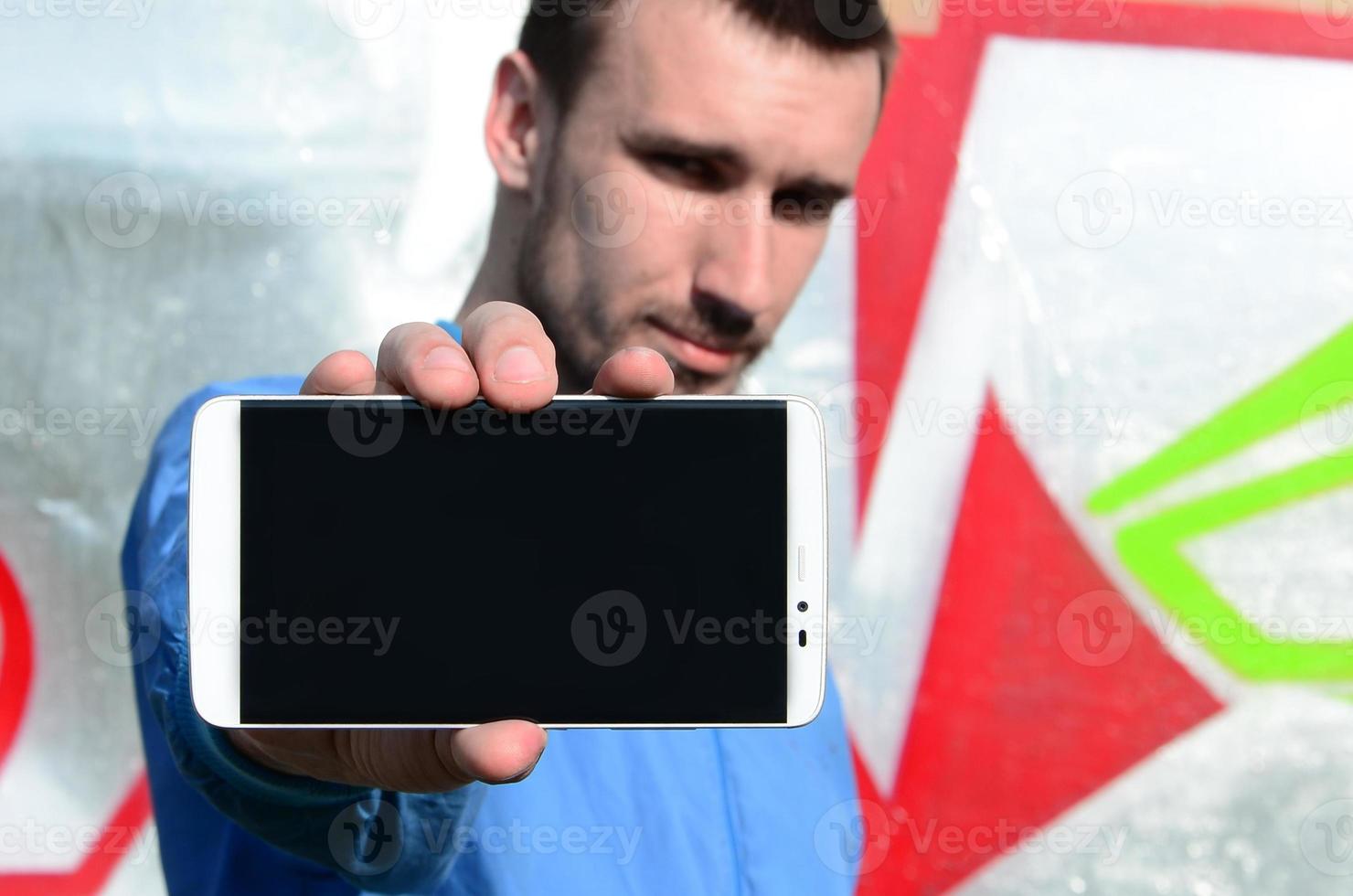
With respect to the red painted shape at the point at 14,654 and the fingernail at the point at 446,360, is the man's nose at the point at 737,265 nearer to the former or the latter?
the fingernail at the point at 446,360

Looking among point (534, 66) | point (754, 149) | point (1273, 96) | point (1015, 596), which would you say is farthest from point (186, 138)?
point (1273, 96)

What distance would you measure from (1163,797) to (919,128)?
848 millimetres

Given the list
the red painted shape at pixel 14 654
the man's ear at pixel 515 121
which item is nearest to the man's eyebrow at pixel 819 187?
the man's ear at pixel 515 121

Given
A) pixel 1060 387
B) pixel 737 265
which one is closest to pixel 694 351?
pixel 737 265

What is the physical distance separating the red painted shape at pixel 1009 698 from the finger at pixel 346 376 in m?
0.95

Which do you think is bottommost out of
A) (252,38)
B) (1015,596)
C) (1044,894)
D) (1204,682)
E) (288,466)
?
(1044,894)

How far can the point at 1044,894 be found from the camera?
1345 millimetres

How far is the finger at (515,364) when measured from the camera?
51 centimetres

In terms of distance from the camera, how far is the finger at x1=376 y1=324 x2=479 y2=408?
0.51 meters

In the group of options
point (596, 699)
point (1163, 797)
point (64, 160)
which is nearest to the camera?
point (596, 699)

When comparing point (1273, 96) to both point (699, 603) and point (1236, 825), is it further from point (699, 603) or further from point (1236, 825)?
point (699, 603)

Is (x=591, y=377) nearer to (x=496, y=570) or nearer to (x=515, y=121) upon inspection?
(x=515, y=121)

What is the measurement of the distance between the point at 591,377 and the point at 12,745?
0.78m

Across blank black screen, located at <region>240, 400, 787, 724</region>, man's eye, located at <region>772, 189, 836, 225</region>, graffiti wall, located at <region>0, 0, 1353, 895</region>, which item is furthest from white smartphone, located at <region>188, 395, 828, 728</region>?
graffiti wall, located at <region>0, 0, 1353, 895</region>
